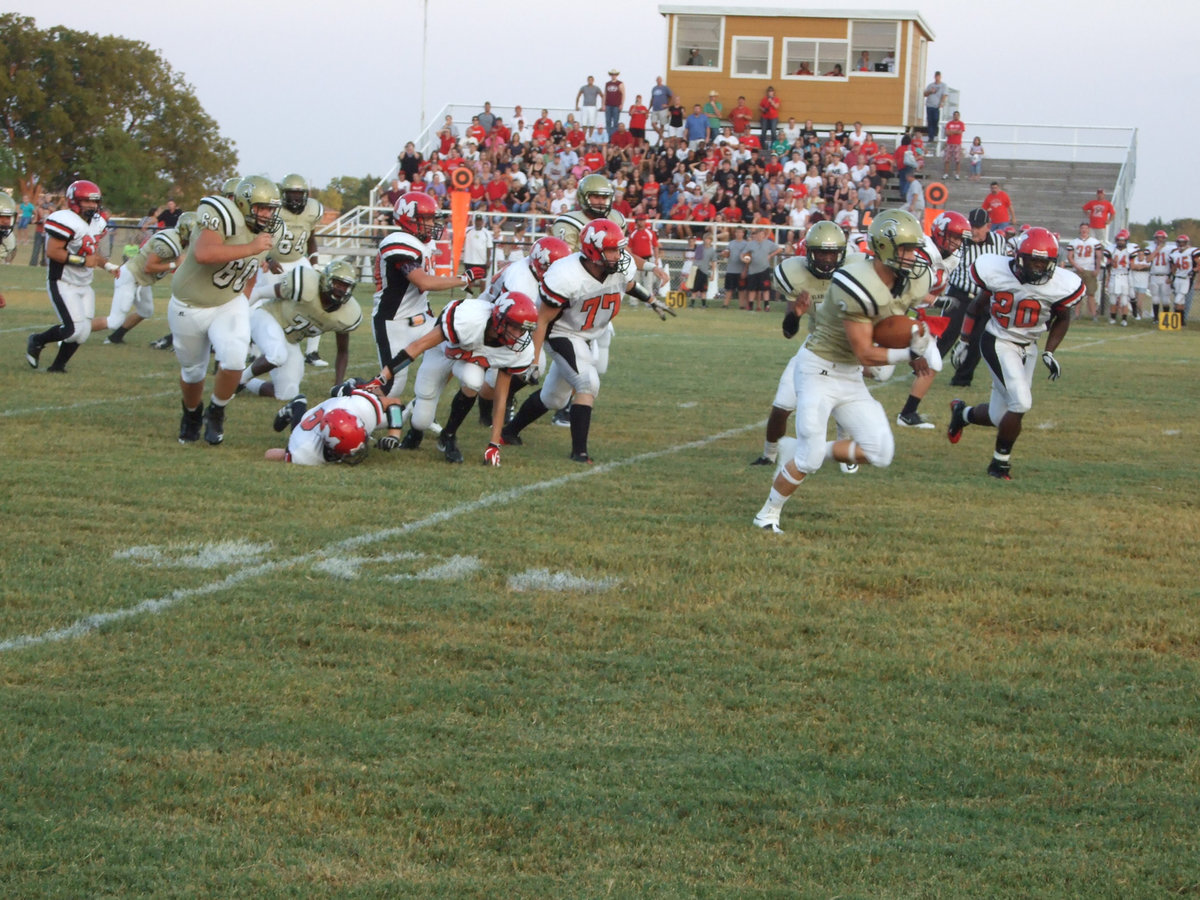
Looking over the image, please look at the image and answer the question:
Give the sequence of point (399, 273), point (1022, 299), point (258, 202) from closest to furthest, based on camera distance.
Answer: point (258, 202) → point (1022, 299) → point (399, 273)

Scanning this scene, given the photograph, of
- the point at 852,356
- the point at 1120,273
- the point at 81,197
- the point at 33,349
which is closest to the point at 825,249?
the point at 852,356

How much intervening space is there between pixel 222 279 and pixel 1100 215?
2183cm

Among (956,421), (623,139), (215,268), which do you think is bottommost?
(956,421)

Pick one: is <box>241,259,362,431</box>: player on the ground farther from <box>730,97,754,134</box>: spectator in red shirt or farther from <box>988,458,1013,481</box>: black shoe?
<box>730,97,754,134</box>: spectator in red shirt

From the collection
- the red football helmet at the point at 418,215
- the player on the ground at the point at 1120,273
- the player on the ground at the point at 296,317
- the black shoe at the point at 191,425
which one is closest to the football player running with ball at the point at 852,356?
the red football helmet at the point at 418,215

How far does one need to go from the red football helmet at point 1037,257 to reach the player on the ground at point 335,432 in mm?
3737

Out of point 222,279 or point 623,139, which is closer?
point 222,279

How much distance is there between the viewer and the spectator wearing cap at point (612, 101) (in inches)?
1224

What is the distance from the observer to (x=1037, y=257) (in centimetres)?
820

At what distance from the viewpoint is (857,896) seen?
10.5 feet

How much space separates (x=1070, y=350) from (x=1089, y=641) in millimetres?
14278

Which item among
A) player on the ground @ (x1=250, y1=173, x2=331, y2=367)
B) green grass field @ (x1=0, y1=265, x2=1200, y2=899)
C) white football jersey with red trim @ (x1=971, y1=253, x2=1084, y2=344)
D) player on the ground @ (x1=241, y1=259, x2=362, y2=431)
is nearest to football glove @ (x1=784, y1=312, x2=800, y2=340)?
green grass field @ (x1=0, y1=265, x2=1200, y2=899)

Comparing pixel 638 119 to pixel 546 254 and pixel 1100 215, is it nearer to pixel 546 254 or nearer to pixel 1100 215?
pixel 1100 215

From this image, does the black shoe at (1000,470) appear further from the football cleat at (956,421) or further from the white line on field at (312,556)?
the white line on field at (312,556)
